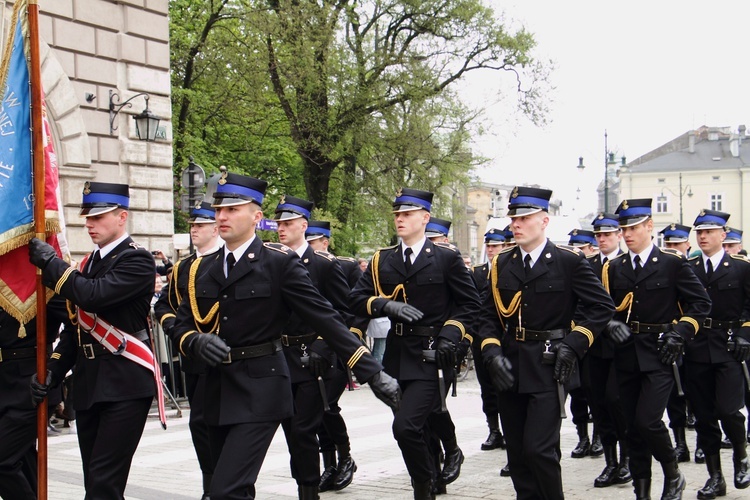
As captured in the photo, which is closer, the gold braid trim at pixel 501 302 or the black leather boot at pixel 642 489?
the gold braid trim at pixel 501 302

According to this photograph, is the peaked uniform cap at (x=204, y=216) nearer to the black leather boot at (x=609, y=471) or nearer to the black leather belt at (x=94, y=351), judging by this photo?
the black leather belt at (x=94, y=351)

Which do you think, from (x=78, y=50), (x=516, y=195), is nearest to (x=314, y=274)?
(x=516, y=195)

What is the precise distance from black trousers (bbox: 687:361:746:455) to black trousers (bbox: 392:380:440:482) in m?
2.66

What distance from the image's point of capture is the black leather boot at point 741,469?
29.4 ft

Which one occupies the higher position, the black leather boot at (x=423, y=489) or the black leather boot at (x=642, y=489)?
the black leather boot at (x=423, y=489)

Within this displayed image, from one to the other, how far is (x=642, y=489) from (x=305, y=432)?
2686 mm

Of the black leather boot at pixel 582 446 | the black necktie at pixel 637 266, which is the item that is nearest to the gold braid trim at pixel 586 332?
the black necktie at pixel 637 266

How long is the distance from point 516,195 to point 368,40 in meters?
22.9

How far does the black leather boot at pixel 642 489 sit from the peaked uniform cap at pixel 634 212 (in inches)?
83.3

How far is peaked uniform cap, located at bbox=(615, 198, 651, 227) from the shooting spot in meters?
8.61

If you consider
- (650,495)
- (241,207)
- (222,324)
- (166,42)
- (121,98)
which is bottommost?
(650,495)

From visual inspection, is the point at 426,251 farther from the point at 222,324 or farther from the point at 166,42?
the point at 166,42

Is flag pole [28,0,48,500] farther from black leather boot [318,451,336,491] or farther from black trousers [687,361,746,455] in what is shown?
black trousers [687,361,746,455]

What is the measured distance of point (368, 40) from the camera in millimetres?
29594
